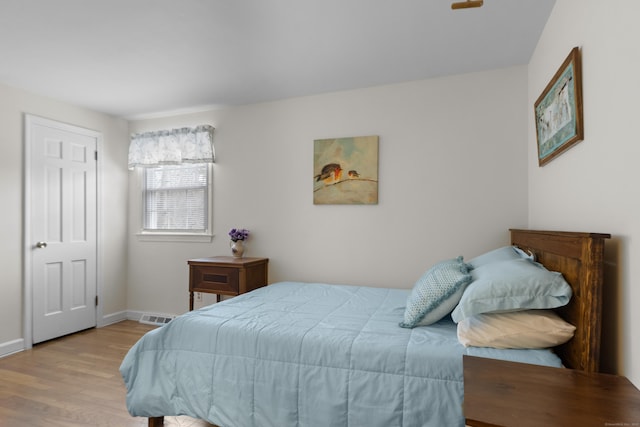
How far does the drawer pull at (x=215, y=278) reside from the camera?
3271 mm

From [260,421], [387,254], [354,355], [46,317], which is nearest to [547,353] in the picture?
[354,355]

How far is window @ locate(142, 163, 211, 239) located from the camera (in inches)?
156

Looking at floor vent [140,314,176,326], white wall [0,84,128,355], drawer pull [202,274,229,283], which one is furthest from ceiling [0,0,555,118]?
floor vent [140,314,176,326]

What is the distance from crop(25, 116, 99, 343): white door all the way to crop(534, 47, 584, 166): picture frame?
4373mm

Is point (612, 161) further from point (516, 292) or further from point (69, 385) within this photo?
point (69, 385)

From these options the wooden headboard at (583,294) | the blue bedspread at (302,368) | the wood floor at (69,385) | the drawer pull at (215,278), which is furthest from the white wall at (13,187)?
the wooden headboard at (583,294)

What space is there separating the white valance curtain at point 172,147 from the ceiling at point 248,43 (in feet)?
1.83

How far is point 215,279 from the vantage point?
130 inches

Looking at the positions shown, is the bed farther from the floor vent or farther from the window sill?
the floor vent

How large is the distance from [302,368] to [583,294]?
1221 mm

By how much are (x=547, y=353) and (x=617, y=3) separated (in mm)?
1367

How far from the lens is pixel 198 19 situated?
215 cm

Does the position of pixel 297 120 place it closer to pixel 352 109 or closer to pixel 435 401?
pixel 352 109

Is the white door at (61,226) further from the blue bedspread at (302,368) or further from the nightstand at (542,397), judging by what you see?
the nightstand at (542,397)
